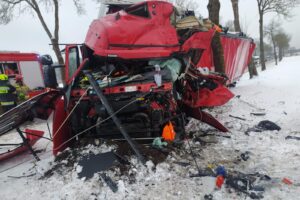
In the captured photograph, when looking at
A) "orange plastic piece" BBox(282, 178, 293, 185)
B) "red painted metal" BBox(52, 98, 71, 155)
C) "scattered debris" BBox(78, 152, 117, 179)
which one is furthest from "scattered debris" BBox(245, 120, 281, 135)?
"red painted metal" BBox(52, 98, 71, 155)

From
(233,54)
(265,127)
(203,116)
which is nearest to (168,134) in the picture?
(203,116)

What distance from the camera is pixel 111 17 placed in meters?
4.82

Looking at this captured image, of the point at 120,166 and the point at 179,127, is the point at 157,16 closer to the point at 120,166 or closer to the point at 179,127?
the point at 179,127

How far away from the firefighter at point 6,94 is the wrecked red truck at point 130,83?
395cm

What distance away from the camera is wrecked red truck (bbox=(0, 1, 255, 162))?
428 cm

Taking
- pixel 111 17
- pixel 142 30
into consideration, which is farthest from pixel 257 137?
pixel 111 17

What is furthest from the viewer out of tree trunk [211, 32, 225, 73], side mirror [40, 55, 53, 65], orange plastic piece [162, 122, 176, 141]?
tree trunk [211, 32, 225, 73]

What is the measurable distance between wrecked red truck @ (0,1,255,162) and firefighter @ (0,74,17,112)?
13.0 feet

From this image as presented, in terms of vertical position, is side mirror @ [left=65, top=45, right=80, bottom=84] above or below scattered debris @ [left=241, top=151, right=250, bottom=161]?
above

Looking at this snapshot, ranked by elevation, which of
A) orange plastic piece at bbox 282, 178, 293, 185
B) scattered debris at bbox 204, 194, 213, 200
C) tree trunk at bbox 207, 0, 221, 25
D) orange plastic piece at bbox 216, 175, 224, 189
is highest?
tree trunk at bbox 207, 0, 221, 25

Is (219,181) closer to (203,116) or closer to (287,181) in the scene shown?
(287,181)

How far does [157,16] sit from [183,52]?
2.64 feet

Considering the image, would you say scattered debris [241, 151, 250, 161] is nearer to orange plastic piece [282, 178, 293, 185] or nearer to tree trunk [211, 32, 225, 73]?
orange plastic piece [282, 178, 293, 185]

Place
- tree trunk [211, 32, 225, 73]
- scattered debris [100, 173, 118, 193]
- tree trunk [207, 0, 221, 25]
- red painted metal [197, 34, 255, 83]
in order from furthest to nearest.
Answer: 1. tree trunk [207, 0, 221, 25]
2. red painted metal [197, 34, 255, 83]
3. tree trunk [211, 32, 225, 73]
4. scattered debris [100, 173, 118, 193]
